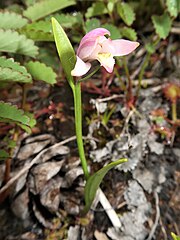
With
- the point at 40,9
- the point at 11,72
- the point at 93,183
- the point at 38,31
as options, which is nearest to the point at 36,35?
the point at 38,31

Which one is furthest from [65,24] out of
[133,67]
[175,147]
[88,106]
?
[175,147]

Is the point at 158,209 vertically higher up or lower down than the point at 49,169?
lower down

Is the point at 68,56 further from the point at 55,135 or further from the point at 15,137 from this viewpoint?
the point at 55,135

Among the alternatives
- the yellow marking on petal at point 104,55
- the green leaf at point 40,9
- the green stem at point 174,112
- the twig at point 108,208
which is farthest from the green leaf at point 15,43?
the green stem at point 174,112

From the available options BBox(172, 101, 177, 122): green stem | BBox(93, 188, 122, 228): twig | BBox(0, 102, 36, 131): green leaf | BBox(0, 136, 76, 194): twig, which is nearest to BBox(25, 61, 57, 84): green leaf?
BBox(0, 102, 36, 131): green leaf

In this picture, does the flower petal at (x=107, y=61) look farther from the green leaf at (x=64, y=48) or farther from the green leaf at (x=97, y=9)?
the green leaf at (x=97, y=9)

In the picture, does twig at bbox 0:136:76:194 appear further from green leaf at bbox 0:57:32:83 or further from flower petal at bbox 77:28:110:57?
flower petal at bbox 77:28:110:57
